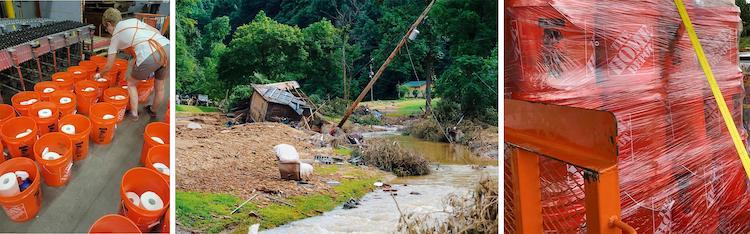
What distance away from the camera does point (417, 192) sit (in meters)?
2.59

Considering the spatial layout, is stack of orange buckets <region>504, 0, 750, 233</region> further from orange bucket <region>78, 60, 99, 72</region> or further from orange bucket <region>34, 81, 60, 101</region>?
orange bucket <region>34, 81, 60, 101</region>

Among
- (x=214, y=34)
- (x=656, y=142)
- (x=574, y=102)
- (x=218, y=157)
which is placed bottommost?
(x=218, y=157)

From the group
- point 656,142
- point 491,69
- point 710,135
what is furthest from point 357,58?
point 710,135

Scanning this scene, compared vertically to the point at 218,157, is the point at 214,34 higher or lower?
higher

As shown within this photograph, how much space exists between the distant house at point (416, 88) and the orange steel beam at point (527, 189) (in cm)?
96

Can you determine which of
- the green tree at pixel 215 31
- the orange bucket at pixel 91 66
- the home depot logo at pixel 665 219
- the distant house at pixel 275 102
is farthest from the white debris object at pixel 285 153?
the home depot logo at pixel 665 219

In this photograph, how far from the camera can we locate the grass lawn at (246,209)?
7.84 feet

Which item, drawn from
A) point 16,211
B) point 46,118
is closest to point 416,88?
point 46,118

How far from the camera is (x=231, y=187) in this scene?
8.04ft

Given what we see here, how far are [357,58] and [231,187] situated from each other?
2.55ft

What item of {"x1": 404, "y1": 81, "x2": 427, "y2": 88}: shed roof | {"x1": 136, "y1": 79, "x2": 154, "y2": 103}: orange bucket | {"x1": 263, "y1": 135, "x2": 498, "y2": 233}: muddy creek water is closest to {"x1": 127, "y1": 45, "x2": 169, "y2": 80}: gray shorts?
{"x1": 136, "y1": 79, "x2": 154, "y2": 103}: orange bucket

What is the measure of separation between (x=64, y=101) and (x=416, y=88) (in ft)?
5.04

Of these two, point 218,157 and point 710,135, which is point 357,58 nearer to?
point 218,157

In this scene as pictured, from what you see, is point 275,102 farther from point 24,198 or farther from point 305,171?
point 24,198
